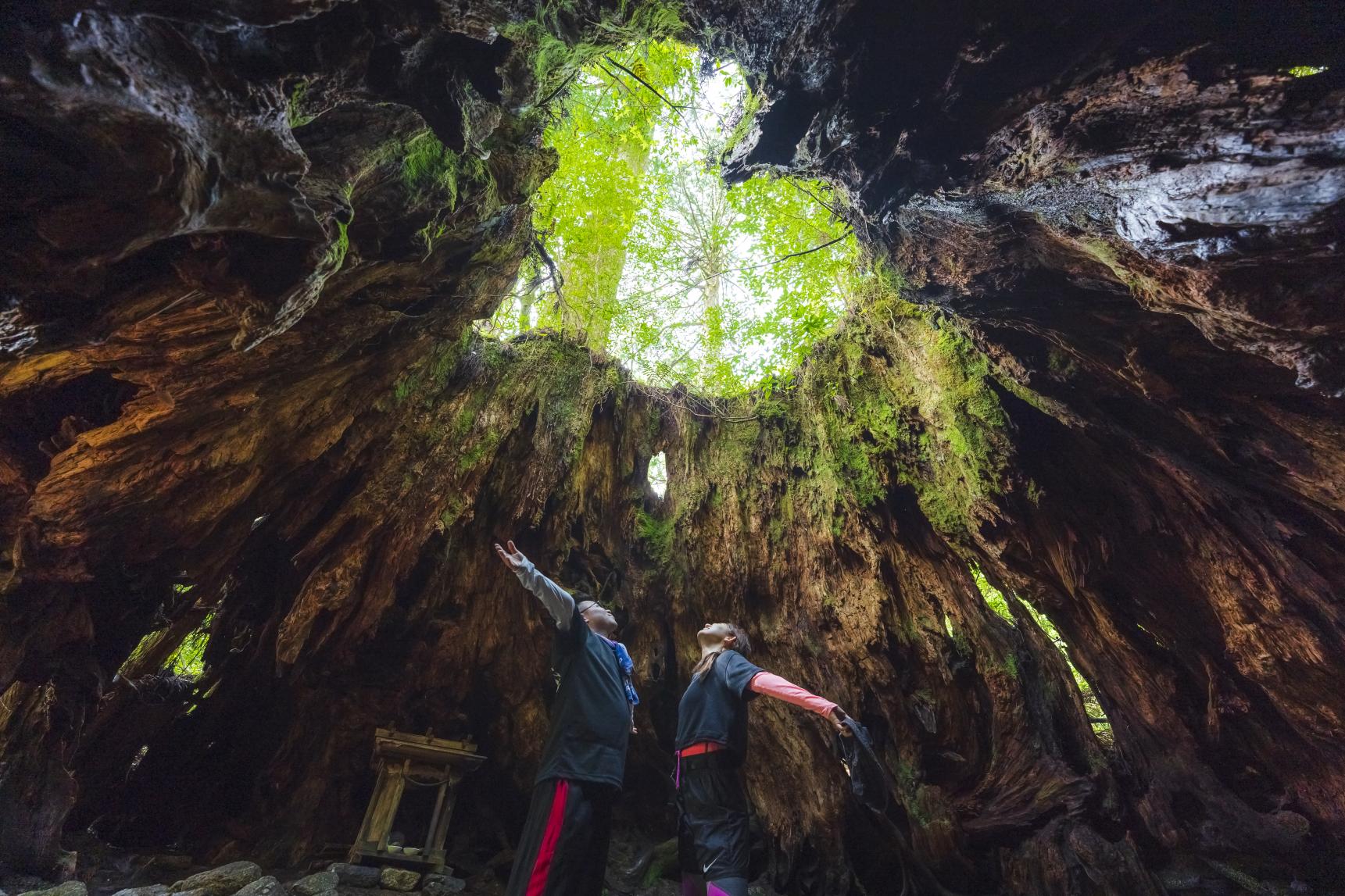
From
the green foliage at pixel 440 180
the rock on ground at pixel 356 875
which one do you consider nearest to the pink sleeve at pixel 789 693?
the green foliage at pixel 440 180

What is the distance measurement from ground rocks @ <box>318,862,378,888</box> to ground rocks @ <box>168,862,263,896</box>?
989 millimetres

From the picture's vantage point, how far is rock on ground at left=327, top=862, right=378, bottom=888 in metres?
5.75

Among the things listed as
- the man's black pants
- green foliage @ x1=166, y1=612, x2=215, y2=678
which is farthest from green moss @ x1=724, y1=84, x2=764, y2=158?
green foliage @ x1=166, y1=612, x2=215, y2=678

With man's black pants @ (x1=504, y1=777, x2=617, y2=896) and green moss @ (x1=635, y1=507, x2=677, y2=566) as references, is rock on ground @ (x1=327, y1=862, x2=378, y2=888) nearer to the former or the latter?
man's black pants @ (x1=504, y1=777, x2=617, y2=896)

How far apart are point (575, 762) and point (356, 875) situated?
14.2 ft

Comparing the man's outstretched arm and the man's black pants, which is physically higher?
the man's outstretched arm

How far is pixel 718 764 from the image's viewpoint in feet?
13.8

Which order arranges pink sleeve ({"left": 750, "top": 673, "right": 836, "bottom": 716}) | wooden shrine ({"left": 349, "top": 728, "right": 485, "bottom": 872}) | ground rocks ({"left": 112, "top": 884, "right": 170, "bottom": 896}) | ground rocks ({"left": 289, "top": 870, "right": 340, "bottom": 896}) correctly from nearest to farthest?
pink sleeve ({"left": 750, "top": 673, "right": 836, "bottom": 716}) → ground rocks ({"left": 112, "top": 884, "right": 170, "bottom": 896}) → ground rocks ({"left": 289, "top": 870, "right": 340, "bottom": 896}) → wooden shrine ({"left": 349, "top": 728, "right": 485, "bottom": 872})

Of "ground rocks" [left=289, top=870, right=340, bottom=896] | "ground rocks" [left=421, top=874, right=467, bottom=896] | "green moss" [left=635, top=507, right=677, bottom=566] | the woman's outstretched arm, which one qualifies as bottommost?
"ground rocks" [left=421, top=874, right=467, bottom=896]

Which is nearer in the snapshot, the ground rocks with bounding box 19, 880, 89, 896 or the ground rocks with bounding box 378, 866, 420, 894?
the ground rocks with bounding box 19, 880, 89, 896

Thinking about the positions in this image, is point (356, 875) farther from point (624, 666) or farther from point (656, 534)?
point (656, 534)

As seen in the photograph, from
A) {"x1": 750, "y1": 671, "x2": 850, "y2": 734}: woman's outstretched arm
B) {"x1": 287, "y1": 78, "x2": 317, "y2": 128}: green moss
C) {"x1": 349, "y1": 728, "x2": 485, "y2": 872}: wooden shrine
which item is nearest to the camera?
{"x1": 287, "y1": 78, "x2": 317, "y2": 128}: green moss

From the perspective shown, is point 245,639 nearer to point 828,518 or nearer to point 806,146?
point 828,518

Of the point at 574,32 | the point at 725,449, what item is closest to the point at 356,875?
the point at 725,449
